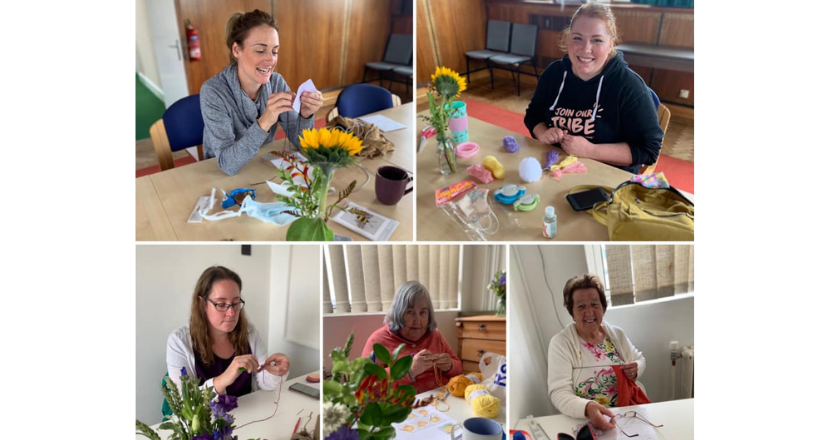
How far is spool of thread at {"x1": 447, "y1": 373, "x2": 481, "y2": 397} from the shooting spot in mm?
A: 1319

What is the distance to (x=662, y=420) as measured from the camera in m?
1.34

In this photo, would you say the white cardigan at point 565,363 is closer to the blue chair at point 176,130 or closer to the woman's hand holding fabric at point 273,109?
the woman's hand holding fabric at point 273,109

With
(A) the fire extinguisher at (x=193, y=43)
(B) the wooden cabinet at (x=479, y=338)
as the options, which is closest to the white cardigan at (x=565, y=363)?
(B) the wooden cabinet at (x=479, y=338)

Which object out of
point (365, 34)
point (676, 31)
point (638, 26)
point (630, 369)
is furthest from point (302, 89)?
point (638, 26)

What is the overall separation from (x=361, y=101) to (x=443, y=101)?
0.57 meters

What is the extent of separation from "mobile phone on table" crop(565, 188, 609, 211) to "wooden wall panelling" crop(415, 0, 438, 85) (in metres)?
0.56

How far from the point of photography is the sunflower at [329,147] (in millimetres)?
1037

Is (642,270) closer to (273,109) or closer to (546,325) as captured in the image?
(546,325)

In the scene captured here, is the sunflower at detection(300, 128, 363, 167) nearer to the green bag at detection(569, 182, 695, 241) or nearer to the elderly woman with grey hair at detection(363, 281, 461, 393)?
the elderly woman with grey hair at detection(363, 281, 461, 393)

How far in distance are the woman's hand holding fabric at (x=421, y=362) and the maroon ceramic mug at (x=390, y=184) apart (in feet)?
1.31
